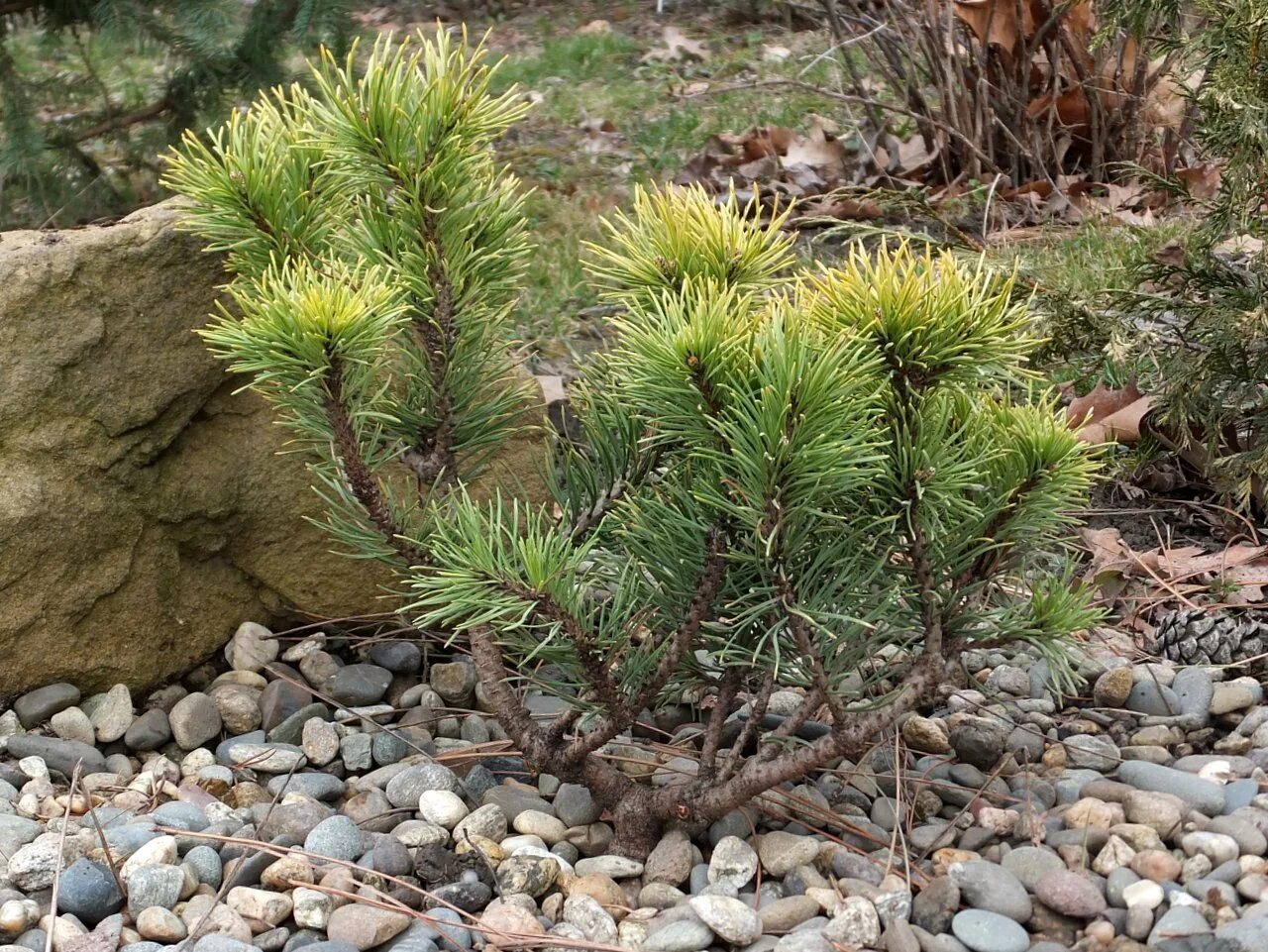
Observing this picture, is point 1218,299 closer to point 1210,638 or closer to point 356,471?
point 1210,638

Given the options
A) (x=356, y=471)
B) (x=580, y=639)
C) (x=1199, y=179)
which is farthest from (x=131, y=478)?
(x=1199, y=179)

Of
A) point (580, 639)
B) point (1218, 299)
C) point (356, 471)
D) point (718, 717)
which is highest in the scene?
point (356, 471)

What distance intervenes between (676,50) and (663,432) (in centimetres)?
614

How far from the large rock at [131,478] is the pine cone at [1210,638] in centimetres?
143

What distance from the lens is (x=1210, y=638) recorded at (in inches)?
109

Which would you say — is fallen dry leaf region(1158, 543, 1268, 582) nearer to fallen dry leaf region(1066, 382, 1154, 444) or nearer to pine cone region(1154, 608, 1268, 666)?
pine cone region(1154, 608, 1268, 666)

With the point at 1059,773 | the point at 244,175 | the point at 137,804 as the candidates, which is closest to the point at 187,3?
the point at 244,175

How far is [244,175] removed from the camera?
2.03 meters

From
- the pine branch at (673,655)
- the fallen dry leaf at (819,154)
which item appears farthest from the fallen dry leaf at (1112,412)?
the fallen dry leaf at (819,154)

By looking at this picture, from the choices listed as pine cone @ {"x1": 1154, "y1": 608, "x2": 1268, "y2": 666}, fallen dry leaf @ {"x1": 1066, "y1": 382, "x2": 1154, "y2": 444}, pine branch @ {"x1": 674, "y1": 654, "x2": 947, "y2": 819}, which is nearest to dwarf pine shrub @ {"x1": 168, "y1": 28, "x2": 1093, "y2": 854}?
pine branch @ {"x1": 674, "y1": 654, "x2": 947, "y2": 819}

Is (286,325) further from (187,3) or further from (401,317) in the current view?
(187,3)

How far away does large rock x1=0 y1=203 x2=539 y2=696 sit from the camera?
259cm

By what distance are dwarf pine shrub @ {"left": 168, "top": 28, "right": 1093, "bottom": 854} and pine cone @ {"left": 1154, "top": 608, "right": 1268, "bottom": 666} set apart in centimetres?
78

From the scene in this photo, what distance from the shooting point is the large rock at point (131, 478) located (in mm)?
2594
